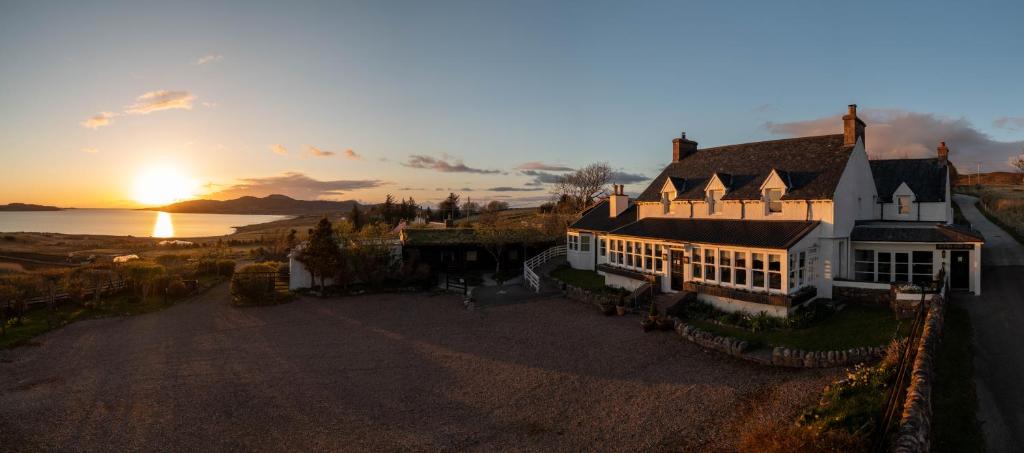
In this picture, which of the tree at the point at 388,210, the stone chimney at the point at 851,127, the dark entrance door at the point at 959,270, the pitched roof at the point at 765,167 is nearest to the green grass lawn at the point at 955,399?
the dark entrance door at the point at 959,270

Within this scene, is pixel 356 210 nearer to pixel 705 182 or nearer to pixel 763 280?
pixel 705 182

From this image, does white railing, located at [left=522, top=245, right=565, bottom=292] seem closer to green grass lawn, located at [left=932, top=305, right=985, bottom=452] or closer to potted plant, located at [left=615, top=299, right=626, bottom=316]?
potted plant, located at [left=615, top=299, right=626, bottom=316]

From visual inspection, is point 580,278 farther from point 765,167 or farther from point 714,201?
point 765,167

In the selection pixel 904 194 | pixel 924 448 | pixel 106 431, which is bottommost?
pixel 106 431

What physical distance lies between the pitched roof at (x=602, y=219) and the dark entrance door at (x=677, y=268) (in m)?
7.48

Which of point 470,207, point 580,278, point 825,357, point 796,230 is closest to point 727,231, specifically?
point 796,230

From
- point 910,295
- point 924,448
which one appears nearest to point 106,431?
point 924,448

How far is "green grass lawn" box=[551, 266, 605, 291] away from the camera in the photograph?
2595 centimetres

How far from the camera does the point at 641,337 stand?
1731cm

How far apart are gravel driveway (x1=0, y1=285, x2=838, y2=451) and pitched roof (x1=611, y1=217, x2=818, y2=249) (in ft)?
16.9

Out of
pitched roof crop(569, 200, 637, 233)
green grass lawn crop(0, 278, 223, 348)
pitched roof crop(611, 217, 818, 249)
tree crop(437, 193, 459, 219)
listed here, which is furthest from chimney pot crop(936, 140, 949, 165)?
tree crop(437, 193, 459, 219)

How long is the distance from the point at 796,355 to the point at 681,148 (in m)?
18.9

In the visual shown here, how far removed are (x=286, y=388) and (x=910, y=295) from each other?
20570 millimetres

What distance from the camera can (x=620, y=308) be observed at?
20.7 metres
